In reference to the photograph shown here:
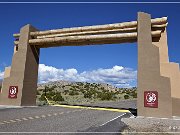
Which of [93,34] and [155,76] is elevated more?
[93,34]

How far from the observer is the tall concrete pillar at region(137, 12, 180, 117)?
1481 cm

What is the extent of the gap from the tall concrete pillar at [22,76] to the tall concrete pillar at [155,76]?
432 inches

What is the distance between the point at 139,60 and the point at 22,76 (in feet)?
36.4

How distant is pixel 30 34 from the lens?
22.0 meters

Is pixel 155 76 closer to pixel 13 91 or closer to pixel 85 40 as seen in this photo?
pixel 85 40

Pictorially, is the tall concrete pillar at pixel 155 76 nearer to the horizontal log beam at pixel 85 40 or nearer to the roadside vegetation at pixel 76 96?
the horizontal log beam at pixel 85 40

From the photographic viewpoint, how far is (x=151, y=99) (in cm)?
1511

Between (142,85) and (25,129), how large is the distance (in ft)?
28.4

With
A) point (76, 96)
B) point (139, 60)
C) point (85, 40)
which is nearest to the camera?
point (139, 60)

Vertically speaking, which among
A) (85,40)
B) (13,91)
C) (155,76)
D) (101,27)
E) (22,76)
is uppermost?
(101,27)

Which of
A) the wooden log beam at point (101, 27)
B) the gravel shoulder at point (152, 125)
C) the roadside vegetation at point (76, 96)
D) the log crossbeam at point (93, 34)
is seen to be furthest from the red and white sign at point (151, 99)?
the roadside vegetation at point (76, 96)

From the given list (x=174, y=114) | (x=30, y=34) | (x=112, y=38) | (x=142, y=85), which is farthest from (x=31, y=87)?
(x=174, y=114)

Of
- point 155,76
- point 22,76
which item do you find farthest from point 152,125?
point 22,76

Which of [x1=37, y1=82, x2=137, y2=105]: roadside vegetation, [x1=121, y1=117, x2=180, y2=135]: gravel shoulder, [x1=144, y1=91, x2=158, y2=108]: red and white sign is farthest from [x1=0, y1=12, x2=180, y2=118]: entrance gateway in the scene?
[x1=37, y1=82, x2=137, y2=105]: roadside vegetation
